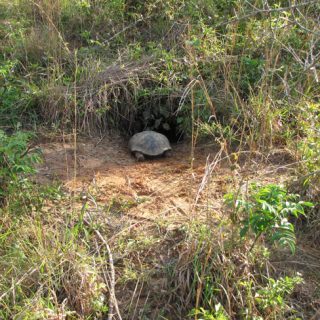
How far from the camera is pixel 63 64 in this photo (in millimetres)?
5711

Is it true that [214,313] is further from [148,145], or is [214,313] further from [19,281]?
[148,145]

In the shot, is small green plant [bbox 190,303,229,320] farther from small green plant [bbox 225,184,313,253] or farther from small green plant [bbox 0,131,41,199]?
small green plant [bbox 0,131,41,199]

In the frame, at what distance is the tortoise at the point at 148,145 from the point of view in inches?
203

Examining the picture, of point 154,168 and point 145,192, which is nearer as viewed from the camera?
point 145,192

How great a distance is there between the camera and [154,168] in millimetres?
4926

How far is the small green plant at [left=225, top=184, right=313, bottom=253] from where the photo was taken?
10.2 feet

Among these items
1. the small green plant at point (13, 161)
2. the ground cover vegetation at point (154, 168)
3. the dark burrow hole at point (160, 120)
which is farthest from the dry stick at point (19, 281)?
the dark burrow hole at point (160, 120)

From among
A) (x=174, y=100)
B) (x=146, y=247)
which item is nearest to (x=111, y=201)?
(x=146, y=247)

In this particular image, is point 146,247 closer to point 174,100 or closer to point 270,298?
point 270,298

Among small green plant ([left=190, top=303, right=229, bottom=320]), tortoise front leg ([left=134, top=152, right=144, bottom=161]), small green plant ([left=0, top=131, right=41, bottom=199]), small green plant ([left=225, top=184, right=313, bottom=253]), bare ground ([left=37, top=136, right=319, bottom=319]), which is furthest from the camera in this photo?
tortoise front leg ([left=134, top=152, right=144, bottom=161])

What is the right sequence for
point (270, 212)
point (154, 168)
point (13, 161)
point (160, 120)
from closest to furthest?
point (270, 212) → point (13, 161) → point (154, 168) → point (160, 120)

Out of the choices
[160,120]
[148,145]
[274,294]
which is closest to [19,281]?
[274,294]

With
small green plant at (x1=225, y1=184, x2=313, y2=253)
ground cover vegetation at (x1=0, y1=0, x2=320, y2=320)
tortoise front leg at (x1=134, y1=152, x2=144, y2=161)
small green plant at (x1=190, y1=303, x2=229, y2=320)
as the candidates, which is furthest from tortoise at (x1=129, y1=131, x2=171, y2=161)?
small green plant at (x1=190, y1=303, x2=229, y2=320)

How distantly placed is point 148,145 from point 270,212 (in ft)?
7.39
